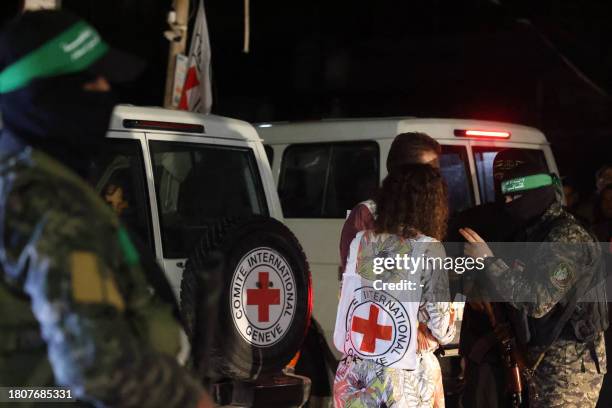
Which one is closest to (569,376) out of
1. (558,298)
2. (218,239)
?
(558,298)

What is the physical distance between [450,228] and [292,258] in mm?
Answer: 1124

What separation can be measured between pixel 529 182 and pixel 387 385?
57.9 inches

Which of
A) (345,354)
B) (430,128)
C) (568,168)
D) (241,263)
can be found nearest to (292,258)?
(241,263)

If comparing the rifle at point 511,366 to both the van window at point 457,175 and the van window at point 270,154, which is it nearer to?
the van window at point 457,175

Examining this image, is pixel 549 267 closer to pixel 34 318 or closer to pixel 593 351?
pixel 593 351

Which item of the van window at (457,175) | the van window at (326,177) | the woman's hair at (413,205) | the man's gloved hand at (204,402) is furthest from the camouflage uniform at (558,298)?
the man's gloved hand at (204,402)

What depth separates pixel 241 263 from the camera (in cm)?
466

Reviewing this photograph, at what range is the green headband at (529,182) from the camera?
4.79m

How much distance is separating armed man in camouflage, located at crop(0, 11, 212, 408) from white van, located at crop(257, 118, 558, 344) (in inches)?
195

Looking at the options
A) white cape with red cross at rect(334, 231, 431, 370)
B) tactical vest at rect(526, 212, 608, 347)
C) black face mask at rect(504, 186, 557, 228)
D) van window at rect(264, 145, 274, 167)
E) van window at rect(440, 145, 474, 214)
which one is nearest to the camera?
white cape with red cross at rect(334, 231, 431, 370)

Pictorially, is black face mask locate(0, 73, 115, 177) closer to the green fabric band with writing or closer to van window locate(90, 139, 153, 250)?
the green fabric band with writing

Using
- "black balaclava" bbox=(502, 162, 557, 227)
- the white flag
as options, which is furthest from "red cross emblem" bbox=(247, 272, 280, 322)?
the white flag

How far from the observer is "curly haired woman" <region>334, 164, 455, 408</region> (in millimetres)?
3908

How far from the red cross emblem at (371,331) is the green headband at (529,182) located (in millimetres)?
1312
